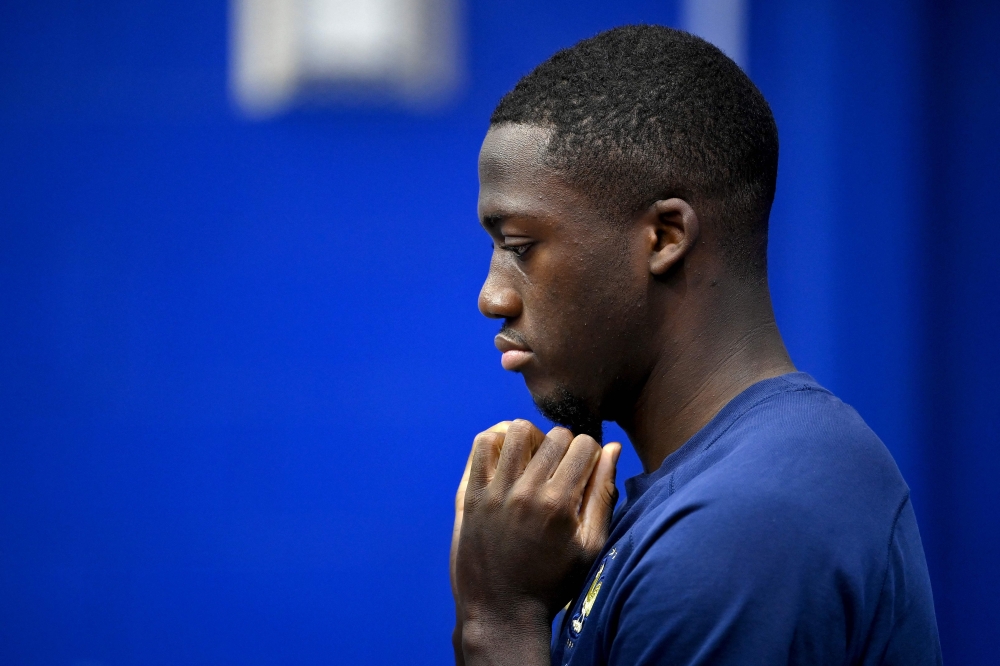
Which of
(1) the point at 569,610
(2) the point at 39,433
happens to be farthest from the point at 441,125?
(1) the point at 569,610

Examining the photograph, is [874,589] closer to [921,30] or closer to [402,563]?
[402,563]

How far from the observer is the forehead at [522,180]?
1.39m

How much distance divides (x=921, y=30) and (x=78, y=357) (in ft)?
10.1

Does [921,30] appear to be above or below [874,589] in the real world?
above

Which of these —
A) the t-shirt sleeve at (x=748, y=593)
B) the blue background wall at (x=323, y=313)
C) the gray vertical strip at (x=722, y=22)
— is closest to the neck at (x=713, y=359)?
the t-shirt sleeve at (x=748, y=593)

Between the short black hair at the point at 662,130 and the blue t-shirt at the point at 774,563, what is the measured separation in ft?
1.08

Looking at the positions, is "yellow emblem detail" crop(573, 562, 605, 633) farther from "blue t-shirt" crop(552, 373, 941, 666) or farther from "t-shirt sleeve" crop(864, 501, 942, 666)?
"t-shirt sleeve" crop(864, 501, 942, 666)

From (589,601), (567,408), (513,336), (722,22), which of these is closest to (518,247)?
(513,336)

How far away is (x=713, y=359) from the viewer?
140cm

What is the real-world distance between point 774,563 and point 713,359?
41cm

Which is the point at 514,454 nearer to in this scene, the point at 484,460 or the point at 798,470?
the point at 484,460

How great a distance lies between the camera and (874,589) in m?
1.11

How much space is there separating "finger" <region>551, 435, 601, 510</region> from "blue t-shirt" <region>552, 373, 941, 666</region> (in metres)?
0.13

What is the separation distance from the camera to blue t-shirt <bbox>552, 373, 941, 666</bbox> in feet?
3.42
